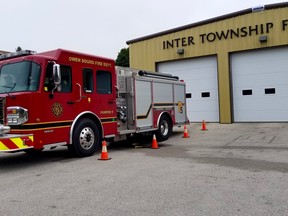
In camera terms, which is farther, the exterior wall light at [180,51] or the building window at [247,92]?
the exterior wall light at [180,51]

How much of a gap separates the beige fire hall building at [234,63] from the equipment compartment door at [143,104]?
27.2ft

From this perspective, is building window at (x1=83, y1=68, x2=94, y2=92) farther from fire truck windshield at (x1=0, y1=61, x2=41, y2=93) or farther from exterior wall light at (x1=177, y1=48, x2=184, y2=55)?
exterior wall light at (x1=177, y1=48, x2=184, y2=55)

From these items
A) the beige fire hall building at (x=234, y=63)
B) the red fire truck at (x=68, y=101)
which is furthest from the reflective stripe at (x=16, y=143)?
the beige fire hall building at (x=234, y=63)

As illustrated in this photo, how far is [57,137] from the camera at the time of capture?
8195 mm

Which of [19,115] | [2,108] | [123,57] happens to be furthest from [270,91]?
[123,57]

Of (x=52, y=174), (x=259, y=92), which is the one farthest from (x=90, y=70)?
(x=259, y=92)

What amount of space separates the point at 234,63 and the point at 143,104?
30.7 feet

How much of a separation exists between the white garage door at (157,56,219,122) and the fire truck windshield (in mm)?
13366

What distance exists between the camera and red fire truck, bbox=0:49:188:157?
7.62 meters

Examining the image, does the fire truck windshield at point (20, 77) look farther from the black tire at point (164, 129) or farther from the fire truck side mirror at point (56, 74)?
the black tire at point (164, 129)

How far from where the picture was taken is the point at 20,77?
315 inches

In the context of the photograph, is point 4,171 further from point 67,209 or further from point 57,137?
point 67,209

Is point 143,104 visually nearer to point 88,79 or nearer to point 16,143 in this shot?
point 88,79

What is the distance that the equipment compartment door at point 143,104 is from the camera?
11023mm
